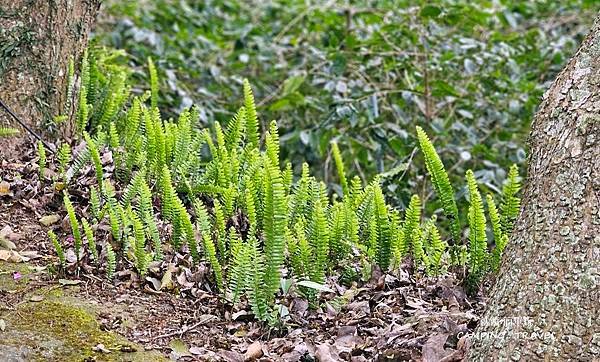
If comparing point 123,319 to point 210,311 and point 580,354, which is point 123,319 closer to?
point 210,311

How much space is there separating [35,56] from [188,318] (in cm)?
163

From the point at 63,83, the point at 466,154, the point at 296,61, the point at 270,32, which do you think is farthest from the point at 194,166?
the point at 270,32

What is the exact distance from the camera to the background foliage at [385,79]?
547 cm

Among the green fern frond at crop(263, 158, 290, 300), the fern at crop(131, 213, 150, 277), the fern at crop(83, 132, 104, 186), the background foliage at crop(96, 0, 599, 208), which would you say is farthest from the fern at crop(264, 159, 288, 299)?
the background foliage at crop(96, 0, 599, 208)

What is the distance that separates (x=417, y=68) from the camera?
5699mm

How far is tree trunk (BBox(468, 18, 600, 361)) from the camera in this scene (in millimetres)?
2057

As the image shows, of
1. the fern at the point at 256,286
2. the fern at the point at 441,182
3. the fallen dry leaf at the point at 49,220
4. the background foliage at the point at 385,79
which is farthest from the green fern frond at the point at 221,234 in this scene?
the background foliage at the point at 385,79

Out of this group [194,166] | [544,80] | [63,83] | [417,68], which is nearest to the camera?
[194,166]

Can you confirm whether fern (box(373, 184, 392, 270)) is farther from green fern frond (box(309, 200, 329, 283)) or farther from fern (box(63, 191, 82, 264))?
fern (box(63, 191, 82, 264))

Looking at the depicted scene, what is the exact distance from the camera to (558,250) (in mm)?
2113

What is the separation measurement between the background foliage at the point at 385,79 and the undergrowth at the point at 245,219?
1.36 meters

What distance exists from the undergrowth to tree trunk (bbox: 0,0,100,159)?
174mm

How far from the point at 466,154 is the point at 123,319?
3103 millimetres

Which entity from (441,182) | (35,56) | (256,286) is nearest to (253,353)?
(256,286)
